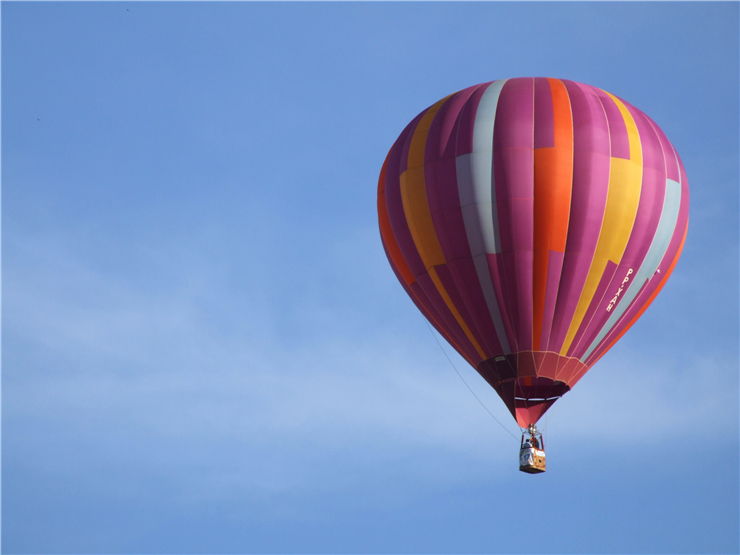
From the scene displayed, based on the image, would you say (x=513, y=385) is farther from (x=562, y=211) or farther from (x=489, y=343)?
(x=562, y=211)

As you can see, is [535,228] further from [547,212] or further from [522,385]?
[522,385]

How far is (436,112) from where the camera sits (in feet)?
130

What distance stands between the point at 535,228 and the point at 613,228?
5.10 feet

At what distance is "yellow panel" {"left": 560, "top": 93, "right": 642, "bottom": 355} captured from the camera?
125 ft

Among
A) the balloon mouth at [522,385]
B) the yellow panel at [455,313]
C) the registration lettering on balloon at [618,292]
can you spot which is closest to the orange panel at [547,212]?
the balloon mouth at [522,385]

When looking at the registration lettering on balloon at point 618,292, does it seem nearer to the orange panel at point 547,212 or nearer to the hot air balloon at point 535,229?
the hot air balloon at point 535,229

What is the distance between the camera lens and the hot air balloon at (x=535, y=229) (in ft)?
124

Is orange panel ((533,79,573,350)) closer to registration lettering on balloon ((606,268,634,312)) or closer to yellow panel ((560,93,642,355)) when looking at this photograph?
yellow panel ((560,93,642,355))

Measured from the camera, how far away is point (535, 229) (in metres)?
37.8

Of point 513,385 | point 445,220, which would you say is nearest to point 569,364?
point 513,385

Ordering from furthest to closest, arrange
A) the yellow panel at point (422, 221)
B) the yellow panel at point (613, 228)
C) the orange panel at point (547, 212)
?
1. the yellow panel at point (422, 221)
2. the yellow panel at point (613, 228)
3. the orange panel at point (547, 212)

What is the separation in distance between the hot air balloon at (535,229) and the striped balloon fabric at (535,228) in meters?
0.03

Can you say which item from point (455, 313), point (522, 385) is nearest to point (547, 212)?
point (455, 313)

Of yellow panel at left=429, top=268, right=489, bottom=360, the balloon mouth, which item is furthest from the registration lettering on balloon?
yellow panel at left=429, top=268, right=489, bottom=360
